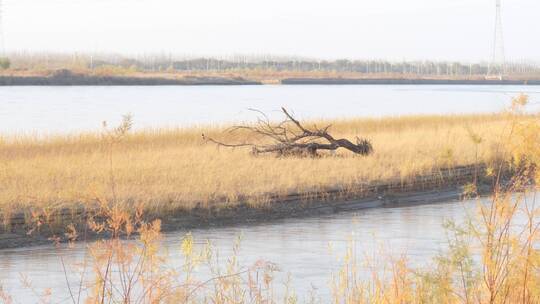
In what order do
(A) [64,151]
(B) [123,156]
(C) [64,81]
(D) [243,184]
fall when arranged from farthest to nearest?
1. (C) [64,81]
2. (A) [64,151]
3. (B) [123,156]
4. (D) [243,184]

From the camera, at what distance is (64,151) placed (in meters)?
24.1

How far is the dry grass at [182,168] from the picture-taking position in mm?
16484

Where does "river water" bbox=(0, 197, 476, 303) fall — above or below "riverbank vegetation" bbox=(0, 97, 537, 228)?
below

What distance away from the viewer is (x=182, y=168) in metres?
20.4

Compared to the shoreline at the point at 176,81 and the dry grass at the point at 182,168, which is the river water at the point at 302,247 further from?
the shoreline at the point at 176,81

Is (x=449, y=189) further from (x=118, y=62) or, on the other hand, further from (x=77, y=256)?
(x=118, y=62)

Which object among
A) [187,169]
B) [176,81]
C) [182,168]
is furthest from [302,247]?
[176,81]

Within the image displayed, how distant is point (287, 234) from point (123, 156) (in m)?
8.31

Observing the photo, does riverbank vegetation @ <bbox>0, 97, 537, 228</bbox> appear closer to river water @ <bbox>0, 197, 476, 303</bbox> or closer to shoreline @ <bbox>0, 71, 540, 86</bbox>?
river water @ <bbox>0, 197, 476, 303</bbox>

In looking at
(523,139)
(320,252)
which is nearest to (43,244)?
(320,252)

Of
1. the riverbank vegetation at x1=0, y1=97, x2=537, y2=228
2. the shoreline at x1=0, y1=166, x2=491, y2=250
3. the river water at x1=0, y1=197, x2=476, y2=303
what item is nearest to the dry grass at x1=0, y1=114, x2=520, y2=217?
the riverbank vegetation at x1=0, y1=97, x2=537, y2=228

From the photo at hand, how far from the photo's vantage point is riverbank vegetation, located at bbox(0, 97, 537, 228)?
16109 millimetres

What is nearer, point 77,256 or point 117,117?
point 77,256

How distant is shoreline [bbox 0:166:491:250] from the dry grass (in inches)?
10.5
